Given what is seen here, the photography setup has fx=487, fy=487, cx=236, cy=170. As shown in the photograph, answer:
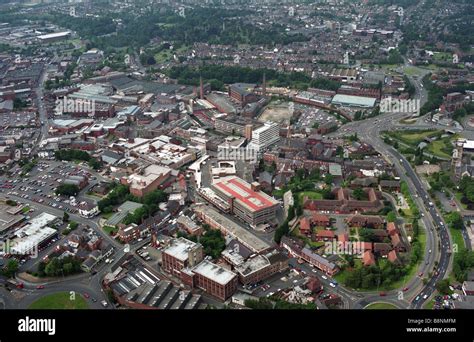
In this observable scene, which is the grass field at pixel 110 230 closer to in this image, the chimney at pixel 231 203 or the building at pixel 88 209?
the building at pixel 88 209

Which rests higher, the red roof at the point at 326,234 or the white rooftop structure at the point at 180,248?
the white rooftop structure at the point at 180,248

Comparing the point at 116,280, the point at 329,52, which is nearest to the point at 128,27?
the point at 329,52

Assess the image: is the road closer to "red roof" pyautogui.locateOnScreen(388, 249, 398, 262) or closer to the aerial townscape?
the aerial townscape

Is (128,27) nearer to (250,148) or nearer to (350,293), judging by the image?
(250,148)

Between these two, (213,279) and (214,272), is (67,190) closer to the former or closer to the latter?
(214,272)

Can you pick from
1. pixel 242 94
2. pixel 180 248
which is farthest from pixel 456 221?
pixel 242 94

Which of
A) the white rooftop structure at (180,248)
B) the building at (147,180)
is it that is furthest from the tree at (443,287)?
the building at (147,180)
